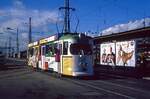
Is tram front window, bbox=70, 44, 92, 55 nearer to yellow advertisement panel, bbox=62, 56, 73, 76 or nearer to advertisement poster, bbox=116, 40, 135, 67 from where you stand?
yellow advertisement panel, bbox=62, 56, 73, 76

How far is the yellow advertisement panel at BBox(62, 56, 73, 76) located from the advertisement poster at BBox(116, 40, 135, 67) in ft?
29.7

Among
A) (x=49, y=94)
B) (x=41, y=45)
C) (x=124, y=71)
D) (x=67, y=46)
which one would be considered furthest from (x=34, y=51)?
(x=49, y=94)

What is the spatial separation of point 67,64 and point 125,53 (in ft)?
35.0

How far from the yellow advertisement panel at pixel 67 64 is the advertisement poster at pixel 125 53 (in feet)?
29.7

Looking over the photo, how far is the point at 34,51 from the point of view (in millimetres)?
40000

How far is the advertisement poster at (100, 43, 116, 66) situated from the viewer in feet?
135

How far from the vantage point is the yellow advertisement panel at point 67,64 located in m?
27.3

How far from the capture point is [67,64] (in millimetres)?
27656

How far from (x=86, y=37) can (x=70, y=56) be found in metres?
1.78

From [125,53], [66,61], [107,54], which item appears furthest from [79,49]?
[107,54]

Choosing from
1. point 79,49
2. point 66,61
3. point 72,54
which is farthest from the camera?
point 66,61

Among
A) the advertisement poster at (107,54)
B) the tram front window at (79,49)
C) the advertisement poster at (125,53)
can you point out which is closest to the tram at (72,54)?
the tram front window at (79,49)

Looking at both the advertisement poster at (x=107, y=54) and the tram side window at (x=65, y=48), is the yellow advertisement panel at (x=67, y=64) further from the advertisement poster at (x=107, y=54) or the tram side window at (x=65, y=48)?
the advertisement poster at (x=107, y=54)

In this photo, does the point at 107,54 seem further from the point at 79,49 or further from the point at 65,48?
the point at 79,49
